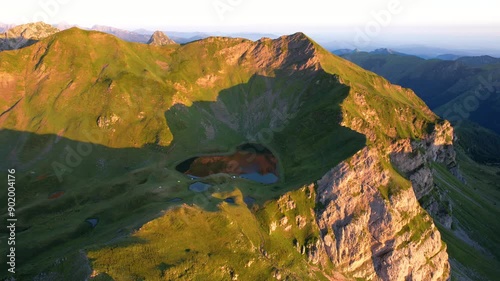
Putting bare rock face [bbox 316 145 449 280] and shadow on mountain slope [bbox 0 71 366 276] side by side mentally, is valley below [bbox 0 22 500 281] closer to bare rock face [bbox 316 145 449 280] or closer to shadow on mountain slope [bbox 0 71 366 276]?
bare rock face [bbox 316 145 449 280]

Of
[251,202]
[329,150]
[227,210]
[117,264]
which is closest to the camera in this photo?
[117,264]

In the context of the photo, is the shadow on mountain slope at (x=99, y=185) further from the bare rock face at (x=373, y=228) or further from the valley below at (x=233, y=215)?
the bare rock face at (x=373, y=228)

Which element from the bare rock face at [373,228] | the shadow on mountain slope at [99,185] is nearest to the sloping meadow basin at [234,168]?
the shadow on mountain slope at [99,185]

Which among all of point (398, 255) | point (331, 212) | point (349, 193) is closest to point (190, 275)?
point (331, 212)

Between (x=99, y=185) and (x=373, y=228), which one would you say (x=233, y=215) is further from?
(x=99, y=185)

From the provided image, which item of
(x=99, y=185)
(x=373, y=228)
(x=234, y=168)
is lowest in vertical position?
(x=234, y=168)

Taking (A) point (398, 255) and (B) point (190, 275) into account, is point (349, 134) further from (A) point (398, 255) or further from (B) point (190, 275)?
(B) point (190, 275)

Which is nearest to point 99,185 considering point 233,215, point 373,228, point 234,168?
point 234,168

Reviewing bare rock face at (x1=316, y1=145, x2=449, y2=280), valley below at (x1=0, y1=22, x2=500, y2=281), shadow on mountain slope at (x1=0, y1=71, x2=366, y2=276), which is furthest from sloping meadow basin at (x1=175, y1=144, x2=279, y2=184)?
bare rock face at (x1=316, y1=145, x2=449, y2=280)
